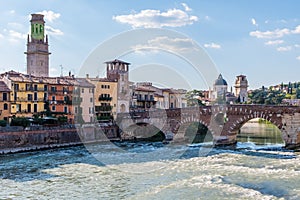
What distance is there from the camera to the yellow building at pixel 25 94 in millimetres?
45062

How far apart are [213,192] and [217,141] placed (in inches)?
838

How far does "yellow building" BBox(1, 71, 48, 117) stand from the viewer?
1774 inches

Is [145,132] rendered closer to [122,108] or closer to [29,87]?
[122,108]

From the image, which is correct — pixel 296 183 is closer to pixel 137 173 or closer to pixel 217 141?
pixel 137 173

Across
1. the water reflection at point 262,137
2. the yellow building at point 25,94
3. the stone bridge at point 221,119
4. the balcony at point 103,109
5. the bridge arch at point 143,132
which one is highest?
the yellow building at point 25,94

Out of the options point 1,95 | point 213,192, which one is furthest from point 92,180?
point 1,95

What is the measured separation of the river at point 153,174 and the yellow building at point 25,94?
10654mm

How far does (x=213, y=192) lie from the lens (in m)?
20.4

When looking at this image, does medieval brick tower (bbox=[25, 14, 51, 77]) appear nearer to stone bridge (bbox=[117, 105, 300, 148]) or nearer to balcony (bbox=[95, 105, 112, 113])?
balcony (bbox=[95, 105, 112, 113])

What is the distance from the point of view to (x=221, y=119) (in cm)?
4275

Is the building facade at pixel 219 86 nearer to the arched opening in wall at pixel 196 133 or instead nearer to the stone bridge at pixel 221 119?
the arched opening in wall at pixel 196 133

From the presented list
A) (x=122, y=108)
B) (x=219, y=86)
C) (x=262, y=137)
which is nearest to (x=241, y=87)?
(x=219, y=86)

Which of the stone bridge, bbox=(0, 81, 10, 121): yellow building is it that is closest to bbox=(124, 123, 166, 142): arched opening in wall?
the stone bridge

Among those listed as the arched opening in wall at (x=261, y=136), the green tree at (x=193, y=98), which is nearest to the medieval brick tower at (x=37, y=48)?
the green tree at (x=193, y=98)
